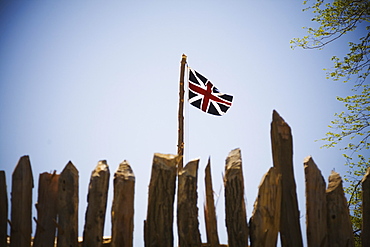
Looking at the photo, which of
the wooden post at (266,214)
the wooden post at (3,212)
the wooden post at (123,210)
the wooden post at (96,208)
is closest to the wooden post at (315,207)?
the wooden post at (266,214)

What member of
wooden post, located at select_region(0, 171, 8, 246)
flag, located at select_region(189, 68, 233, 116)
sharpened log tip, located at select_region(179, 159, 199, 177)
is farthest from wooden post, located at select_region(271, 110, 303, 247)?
flag, located at select_region(189, 68, 233, 116)

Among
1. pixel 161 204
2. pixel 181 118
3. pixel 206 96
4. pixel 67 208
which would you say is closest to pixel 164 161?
pixel 161 204

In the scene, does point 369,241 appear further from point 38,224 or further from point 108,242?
point 38,224

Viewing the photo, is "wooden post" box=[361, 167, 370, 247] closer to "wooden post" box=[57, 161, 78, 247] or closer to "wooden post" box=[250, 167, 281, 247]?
"wooden post" box=[250, 167, 281, 247]

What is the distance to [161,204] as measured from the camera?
4.56m

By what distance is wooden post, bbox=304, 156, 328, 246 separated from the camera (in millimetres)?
4520

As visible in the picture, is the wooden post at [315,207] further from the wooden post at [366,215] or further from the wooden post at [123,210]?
the wooden post at [123,210]

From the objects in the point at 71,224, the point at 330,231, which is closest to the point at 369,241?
the point at 330,231

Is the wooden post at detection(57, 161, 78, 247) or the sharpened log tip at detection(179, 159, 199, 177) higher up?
the sharpened log tip at detection(179, 159, 199, 177)

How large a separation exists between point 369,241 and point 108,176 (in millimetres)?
3124

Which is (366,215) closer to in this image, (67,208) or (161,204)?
(161,204)

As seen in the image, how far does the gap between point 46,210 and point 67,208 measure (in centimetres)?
30

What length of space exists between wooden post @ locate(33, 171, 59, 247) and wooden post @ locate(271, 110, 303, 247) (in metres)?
2.72

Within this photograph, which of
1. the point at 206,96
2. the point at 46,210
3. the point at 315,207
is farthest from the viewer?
the point at 206,96
